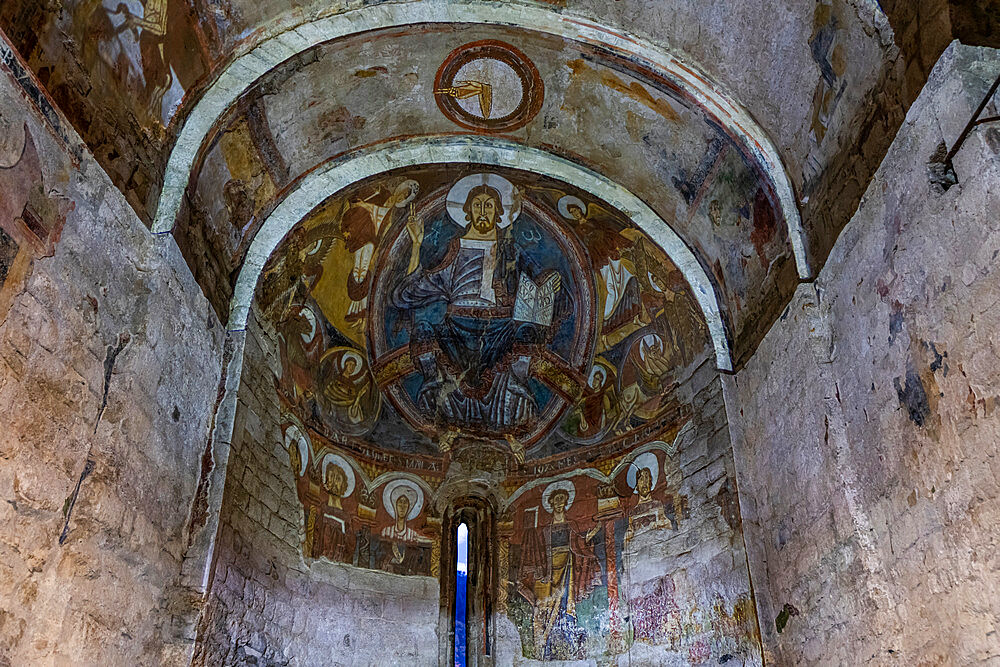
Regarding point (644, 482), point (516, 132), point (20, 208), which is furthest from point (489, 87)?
point (20, 208)

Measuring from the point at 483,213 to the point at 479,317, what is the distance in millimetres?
1424

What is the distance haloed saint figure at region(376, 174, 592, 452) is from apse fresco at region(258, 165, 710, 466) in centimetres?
2

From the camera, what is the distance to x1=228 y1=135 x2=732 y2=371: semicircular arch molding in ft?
25.3

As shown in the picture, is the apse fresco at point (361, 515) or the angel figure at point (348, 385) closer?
the apse fresco at point (361, 515)

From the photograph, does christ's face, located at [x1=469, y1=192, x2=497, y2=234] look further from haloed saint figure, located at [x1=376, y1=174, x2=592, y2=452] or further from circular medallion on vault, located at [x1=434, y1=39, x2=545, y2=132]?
circular medallion on vault, located at [x1=434, y1=39, x2=545, y2=132]

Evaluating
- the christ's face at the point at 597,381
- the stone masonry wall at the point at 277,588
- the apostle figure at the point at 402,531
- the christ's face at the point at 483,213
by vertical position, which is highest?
the christ's face at the point at 483,213

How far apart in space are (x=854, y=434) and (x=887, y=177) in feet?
5.55

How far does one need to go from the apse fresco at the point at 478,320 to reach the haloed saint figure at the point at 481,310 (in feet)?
0.06

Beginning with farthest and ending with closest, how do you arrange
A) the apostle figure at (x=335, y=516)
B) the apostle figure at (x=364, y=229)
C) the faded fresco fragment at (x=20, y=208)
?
1. the apostle figure at (x=364, y=229)
2. the apostle figure at (x=335, y=516)
3. the faded fresco fragment at (x=20, y=208)

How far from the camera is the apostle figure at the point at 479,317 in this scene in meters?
9.52

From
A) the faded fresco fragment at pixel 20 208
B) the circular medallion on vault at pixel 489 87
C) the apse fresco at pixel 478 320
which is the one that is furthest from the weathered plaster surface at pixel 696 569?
the faded fresco fragment at pixel 20 208

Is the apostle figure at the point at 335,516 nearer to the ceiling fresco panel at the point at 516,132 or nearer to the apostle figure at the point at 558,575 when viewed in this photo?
the apostle figure at the point at 558,575

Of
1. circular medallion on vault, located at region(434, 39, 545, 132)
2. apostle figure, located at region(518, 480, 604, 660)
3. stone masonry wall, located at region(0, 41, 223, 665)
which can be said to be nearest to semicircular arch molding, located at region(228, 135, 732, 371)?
circular medallion on vault, located at region(434, 39, 545, 132)

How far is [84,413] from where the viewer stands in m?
4.75
